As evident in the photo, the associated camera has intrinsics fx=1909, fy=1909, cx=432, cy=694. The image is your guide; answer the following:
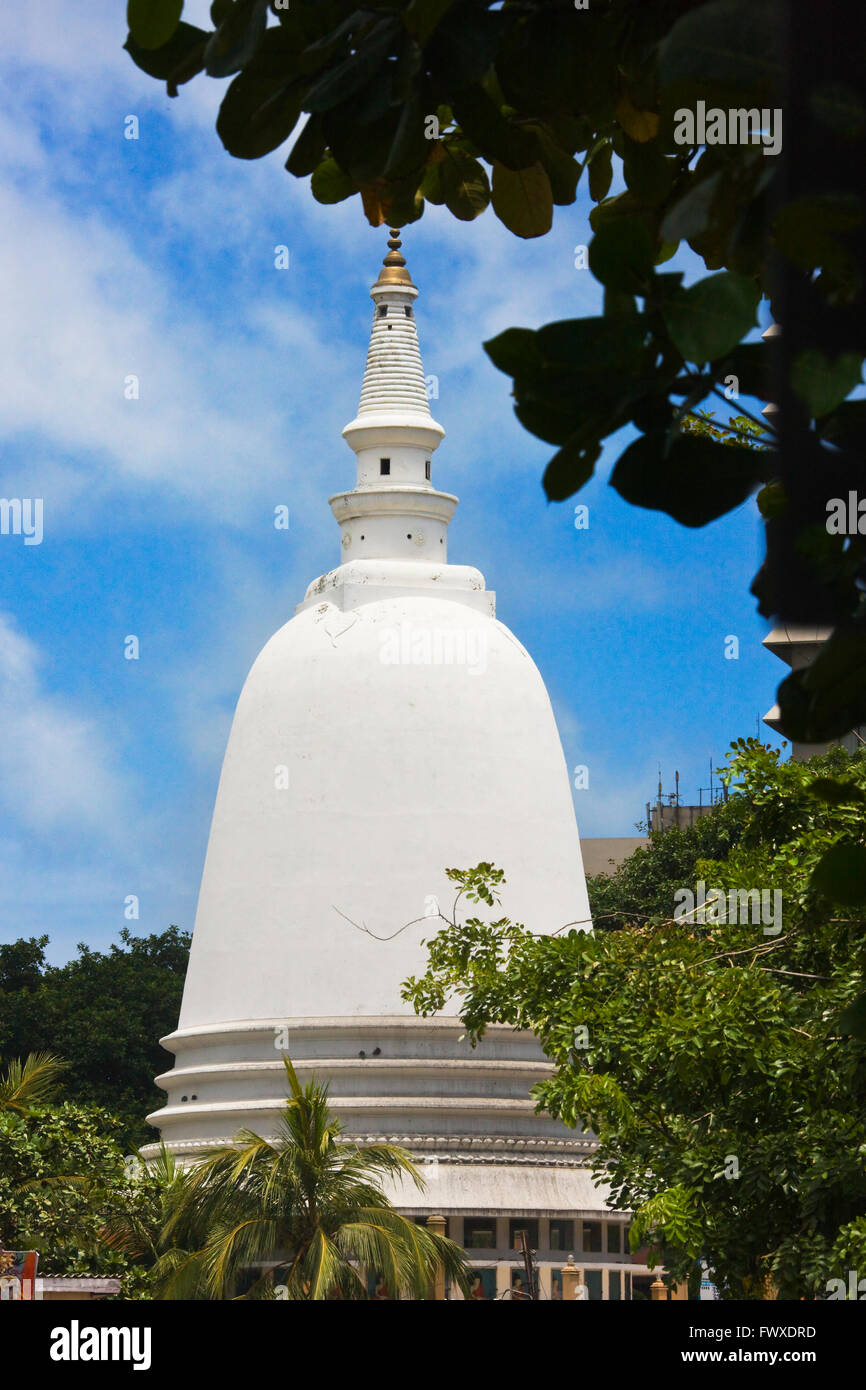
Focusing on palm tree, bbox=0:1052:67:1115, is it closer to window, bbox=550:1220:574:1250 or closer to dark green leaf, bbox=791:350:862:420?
window, bbox=550:1220:574:1250

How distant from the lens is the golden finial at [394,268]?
25719 mm

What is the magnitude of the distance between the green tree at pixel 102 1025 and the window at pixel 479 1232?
46.4ft

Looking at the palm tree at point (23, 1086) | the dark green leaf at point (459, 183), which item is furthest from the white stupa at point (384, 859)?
the dark green leaf at point (459, 183)

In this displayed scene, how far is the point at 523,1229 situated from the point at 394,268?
41.5ft

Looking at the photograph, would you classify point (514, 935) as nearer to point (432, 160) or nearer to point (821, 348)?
point (432, 160)

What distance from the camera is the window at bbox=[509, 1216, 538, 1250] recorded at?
71.2 feet

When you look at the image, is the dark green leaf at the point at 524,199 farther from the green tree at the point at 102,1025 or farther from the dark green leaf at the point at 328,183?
the green tree at the point at 102,1025

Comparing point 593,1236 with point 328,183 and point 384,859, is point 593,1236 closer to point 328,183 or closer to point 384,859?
point 384,859

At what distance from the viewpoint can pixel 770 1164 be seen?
9727mm

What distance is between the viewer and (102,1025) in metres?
36.8

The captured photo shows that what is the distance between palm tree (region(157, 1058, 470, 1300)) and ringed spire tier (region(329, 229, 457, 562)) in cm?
1025

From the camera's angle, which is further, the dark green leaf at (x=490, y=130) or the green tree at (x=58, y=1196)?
the green tree at (x=58, y=1196)
